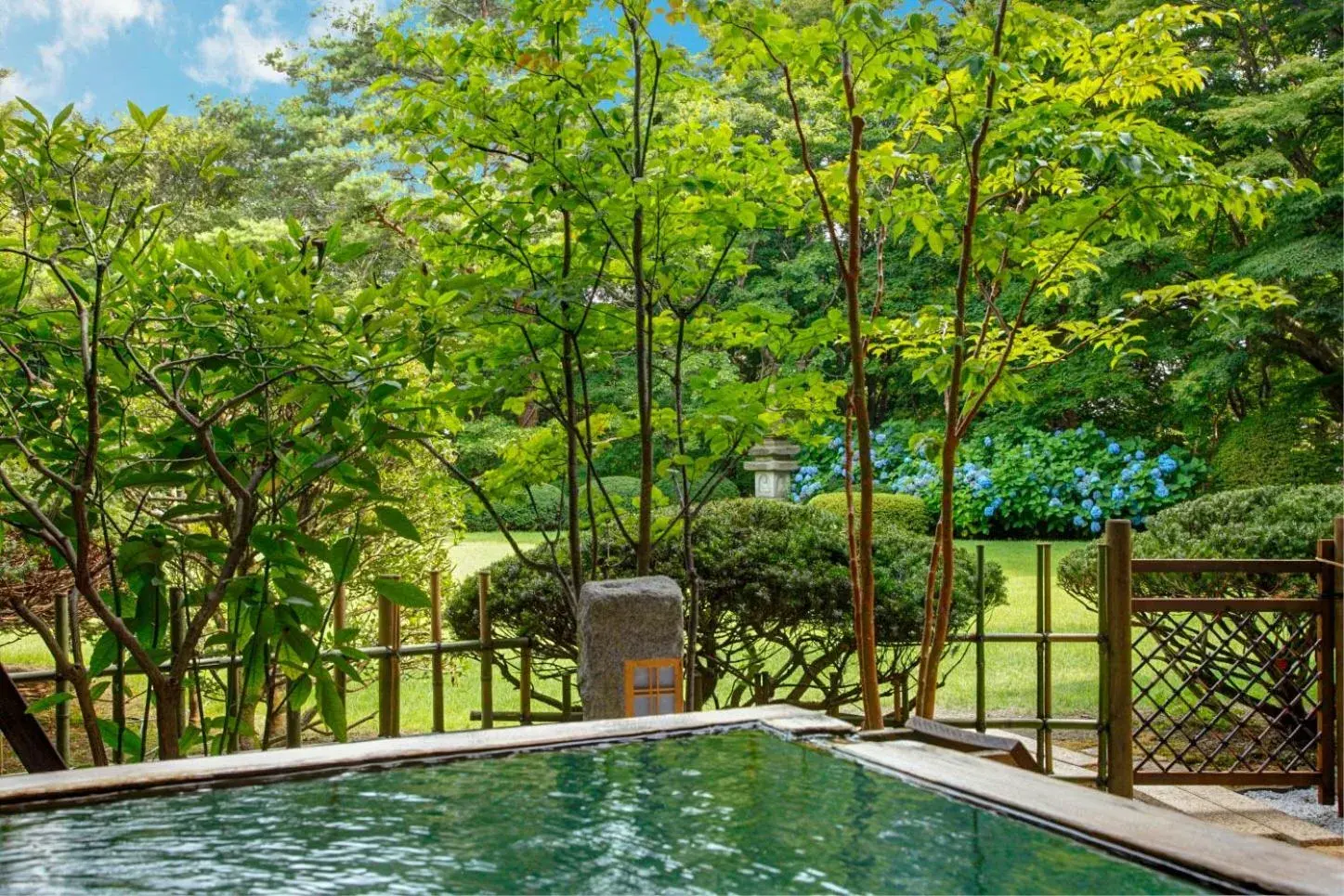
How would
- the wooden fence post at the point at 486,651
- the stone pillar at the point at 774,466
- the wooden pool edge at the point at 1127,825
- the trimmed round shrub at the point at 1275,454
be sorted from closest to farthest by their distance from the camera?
the wooden pool edge at the point at 1127,825 < the wooden fence post at the point at 486,651 < the trimmed round shrub at the point at 1275,454 < the stone pillar at the point at 774,466

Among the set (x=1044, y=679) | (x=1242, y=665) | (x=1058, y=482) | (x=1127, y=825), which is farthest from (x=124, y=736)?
(x=1058, y=482)

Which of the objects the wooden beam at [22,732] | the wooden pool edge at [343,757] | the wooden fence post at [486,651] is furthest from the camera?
the wooden fence post at [486,651]

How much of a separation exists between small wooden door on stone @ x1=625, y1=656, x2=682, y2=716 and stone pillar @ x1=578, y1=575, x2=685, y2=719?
16 mm

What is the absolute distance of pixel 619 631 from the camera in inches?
109

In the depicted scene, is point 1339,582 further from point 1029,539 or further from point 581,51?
point 1029,539

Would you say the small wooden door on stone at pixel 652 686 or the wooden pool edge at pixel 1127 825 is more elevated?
the wooden pool edge at pixel 1127 825

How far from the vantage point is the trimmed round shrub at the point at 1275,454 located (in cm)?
916

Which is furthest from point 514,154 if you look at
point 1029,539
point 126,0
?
point 1029,539

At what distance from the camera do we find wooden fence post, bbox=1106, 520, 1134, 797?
Answer: 3.20 meters

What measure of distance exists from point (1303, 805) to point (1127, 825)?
287cm

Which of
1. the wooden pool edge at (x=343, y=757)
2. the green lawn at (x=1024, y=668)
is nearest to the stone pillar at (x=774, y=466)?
the green lawn at (x=1024, y=668)

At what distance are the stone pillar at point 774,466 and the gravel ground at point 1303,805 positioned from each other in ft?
22.3

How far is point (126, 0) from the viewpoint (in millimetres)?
8789

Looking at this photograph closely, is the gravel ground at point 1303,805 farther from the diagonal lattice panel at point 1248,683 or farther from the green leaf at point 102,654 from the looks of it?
the green leaf at point 102,654
